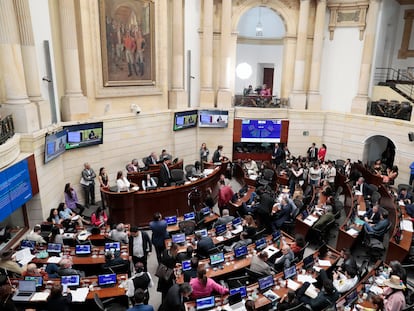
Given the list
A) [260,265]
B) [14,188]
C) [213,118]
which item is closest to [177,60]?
[213,118]

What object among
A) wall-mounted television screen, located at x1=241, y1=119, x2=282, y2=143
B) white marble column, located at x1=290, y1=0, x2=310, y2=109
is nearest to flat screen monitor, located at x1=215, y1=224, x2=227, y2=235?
wall-mounted television screen, located at x1=241, y1=119, x2=282, y2=143

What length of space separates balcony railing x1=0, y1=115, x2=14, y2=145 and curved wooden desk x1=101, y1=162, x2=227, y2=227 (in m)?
2.81

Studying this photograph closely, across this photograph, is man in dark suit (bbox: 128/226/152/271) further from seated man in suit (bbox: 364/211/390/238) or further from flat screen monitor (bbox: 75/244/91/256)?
seated man in suit (bbox: 364/211/390/238)

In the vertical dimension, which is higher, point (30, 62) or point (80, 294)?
point (30, 62)

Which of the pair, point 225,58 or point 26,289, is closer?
point 26,289

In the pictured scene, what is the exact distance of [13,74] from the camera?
916cm

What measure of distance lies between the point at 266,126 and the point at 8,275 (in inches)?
488

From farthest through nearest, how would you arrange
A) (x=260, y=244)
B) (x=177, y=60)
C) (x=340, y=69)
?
(x=340, y=69) → (x=177, y=60) → (x=260, y=244)

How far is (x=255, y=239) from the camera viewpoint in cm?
860

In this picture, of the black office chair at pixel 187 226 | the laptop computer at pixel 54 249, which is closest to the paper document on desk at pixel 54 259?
the laptop computer at pixel 54 249

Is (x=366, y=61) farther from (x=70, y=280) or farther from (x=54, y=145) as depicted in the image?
(x=70, y=280)

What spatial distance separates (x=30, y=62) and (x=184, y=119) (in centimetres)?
700

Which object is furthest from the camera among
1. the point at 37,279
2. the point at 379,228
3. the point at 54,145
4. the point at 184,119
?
the point at 184,119

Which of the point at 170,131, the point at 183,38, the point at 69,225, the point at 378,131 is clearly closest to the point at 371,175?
the point at 378,131
